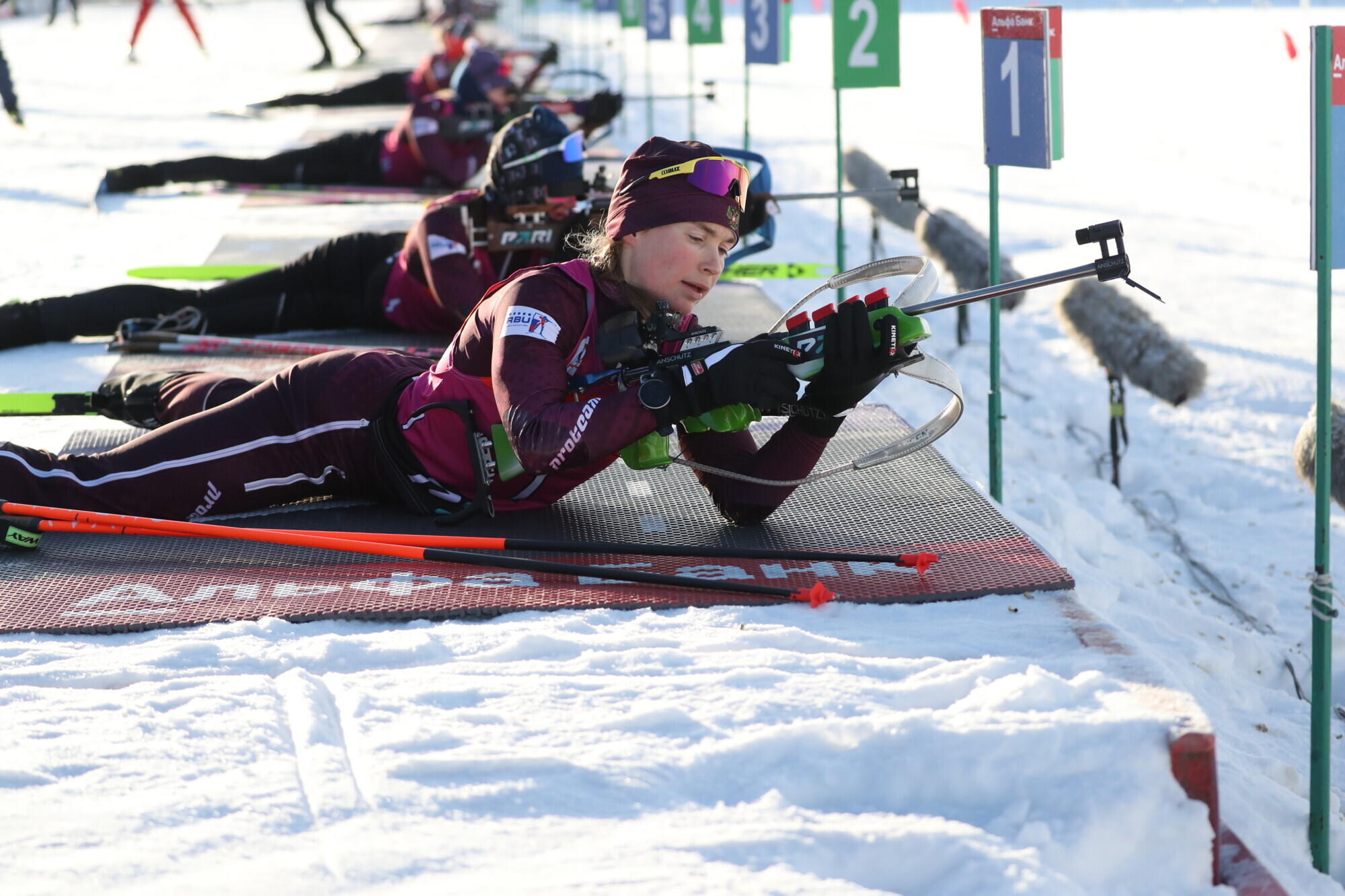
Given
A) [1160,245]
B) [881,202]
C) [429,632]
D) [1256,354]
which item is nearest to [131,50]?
[881,202]

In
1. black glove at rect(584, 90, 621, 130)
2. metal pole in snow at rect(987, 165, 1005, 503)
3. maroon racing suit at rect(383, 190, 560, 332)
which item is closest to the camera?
metal pole in snow at rect(987, 165, 1005, 503)

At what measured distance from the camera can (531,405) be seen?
2.27 metres

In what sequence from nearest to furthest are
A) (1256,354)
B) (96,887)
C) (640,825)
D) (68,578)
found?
1. (96,887)
2. (640,825)
3. (68,578)
4. (1256,354)

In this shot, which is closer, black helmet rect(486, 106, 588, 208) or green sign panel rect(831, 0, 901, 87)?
black helmet rect(486, 106, 588, 208)

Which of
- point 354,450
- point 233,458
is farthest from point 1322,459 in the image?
point 233,458

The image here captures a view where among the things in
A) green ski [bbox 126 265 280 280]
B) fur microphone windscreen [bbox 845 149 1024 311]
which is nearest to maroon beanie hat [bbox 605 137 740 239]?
fur microphone windscreen [bbox 845 149 1024 311]

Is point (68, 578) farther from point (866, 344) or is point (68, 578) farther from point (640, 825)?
point (866, 344)

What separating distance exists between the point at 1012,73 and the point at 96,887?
253 cm

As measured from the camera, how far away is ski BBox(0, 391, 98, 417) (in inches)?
134

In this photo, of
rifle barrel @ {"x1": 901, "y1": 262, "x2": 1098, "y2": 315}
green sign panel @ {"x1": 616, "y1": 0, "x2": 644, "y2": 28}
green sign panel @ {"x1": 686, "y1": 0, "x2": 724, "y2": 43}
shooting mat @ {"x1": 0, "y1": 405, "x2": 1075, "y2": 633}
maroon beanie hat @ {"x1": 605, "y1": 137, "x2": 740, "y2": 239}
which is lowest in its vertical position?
shooting mat @ {"x1": 0, "y1": 405, "x2": 1075, "y2": 633}

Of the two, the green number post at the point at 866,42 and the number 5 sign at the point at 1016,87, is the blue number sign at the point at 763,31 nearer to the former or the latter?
the green number post at the point at 866,42

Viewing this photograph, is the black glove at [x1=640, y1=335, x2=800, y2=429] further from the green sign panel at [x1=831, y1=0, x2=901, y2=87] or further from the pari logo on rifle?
the green sign panel at [x1=831, y1=0, x2=901, y2=87]

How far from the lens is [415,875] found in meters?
1.57

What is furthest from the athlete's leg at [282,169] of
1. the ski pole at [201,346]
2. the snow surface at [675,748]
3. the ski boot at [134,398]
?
the ski boot at [134,398]
